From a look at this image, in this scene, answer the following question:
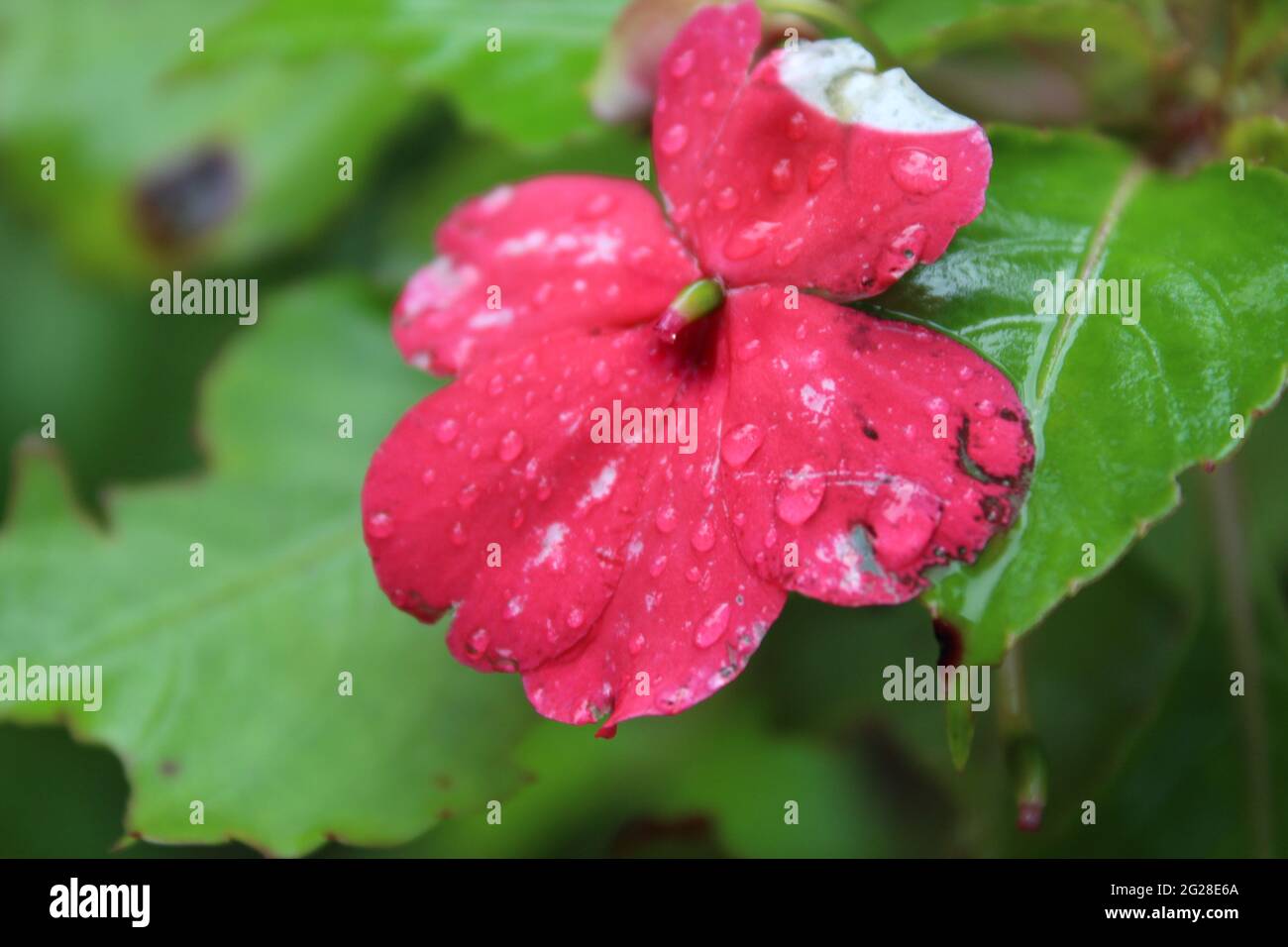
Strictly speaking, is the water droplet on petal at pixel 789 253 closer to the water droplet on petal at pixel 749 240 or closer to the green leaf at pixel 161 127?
the water droplet on petal at pixel 749 240

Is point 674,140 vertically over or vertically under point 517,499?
over

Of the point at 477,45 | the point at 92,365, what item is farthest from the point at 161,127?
the point at 477,45

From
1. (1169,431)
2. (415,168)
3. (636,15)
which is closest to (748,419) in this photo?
(1169,431)

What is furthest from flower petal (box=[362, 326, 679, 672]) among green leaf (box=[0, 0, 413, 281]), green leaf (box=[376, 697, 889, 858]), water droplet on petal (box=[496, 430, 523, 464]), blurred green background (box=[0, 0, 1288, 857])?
green leaf (box=[0, 0, 413, 281])

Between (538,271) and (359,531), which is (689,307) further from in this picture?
(359,531)

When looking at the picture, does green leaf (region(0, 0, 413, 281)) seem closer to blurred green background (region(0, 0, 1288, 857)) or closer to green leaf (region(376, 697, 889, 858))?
blurred green background (region(0, 0, 1288, 857))
